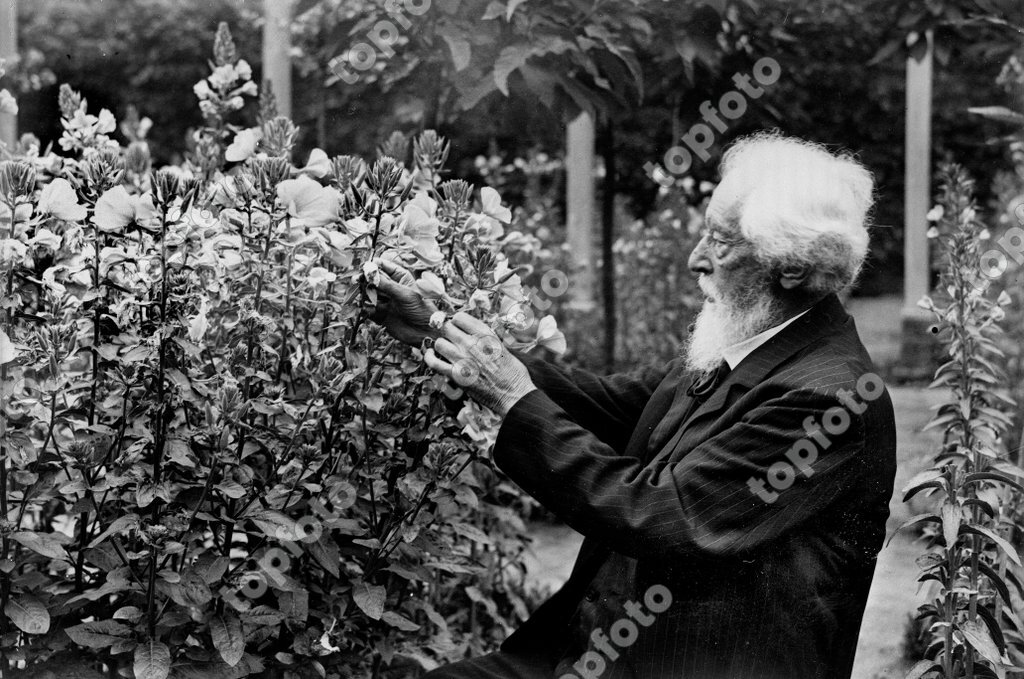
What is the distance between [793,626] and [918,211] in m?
8.28

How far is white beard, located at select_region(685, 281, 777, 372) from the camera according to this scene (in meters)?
2.12

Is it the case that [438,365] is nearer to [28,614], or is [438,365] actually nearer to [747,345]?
[747,345]

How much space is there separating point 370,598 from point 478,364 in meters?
0.52

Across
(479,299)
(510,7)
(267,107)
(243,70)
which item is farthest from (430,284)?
(510,7)

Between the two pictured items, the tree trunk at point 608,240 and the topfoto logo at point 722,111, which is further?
the tree trunk at point 608,240

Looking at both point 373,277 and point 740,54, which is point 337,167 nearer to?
point 373,277

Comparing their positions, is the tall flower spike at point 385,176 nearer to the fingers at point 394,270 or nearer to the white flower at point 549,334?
the fingers at point 394,270

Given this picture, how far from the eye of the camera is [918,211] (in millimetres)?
9492

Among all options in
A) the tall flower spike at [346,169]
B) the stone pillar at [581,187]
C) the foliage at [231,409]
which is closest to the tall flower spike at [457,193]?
the foliage at [231,409]

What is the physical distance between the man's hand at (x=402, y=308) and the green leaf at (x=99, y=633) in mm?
741

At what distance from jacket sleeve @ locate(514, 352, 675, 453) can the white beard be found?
219mm

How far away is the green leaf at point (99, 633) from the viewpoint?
1.98 m

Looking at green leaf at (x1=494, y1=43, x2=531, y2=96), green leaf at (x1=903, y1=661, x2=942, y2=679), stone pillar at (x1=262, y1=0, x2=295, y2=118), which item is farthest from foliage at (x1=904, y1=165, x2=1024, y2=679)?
stone pillar at (x1=262, y1=0, x2=295, y2=118)

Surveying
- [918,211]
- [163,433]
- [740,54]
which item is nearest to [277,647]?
[163,433]
